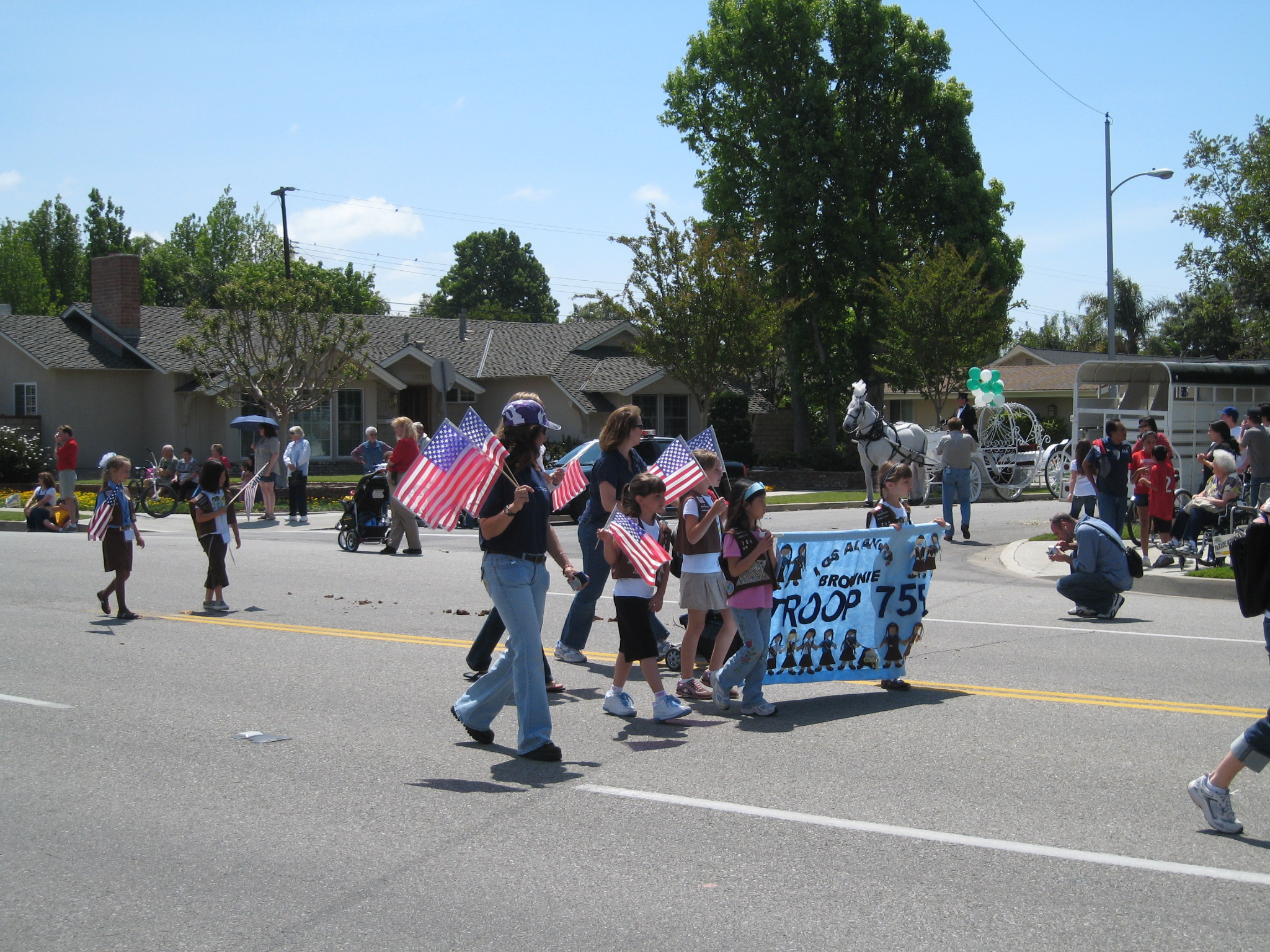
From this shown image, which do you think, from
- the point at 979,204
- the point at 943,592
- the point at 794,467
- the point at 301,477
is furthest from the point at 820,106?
the point at 943,592

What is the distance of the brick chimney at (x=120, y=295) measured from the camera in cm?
3797

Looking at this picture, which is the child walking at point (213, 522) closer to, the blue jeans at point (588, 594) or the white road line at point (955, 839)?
the blue jeans at point (588, 594)

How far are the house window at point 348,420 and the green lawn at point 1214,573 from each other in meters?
28.7

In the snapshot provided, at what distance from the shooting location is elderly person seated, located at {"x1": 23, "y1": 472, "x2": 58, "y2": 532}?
22.3m

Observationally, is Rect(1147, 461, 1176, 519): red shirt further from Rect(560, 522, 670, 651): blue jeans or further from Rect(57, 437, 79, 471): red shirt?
Rect(57, 437, 79, 471): red shirt

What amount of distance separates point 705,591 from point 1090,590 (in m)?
5.67

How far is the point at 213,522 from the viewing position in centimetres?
1221

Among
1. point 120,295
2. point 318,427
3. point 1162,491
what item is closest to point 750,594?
point 1162,491

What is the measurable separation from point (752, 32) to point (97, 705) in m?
36.5

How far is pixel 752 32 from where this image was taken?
39656mm

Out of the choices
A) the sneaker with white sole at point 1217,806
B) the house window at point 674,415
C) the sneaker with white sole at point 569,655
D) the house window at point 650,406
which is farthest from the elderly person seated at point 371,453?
the house window at point 674,415

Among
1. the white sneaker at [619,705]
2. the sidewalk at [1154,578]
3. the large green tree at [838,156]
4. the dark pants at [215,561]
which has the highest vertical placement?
the large green tree at [838,156]

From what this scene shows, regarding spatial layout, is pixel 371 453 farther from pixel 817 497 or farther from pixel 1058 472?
pixel 1058 472

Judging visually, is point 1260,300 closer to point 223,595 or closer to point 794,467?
point 794,467
